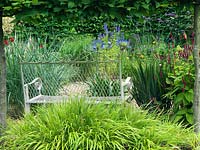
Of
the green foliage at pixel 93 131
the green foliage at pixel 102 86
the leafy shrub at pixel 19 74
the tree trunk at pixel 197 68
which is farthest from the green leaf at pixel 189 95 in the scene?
the leafy shrub at pixel 19 74

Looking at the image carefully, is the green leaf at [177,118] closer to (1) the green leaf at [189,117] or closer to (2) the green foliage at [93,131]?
(1) the green leaf at [189,117]

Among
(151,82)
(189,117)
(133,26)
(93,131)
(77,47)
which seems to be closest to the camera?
(93,131)

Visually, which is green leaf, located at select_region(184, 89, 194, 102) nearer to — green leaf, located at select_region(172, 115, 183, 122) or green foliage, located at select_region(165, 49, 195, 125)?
green foliage, located at select_region(165, 49, 195, 125)

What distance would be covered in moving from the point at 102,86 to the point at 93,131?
158 centimetres

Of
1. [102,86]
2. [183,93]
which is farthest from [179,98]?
[102,86]

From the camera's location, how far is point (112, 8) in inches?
108

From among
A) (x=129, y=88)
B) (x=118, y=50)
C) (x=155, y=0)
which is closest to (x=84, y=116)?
(x=155, y=0)

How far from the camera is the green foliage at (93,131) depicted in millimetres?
2668

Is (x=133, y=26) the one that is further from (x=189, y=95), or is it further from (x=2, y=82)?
(x=2, y=82)

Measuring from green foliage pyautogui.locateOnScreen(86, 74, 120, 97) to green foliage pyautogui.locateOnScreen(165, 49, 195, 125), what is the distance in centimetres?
70

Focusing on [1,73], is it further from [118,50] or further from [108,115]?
[118,50]

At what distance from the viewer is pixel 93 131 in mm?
2740

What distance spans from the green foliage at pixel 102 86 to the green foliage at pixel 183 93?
0.70 meters

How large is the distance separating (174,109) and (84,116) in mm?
1227
